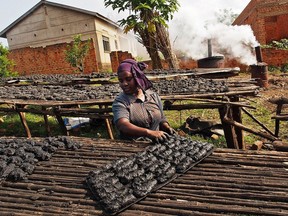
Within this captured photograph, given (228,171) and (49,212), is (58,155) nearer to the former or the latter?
(49,212)

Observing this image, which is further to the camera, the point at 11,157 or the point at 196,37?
the point at 196,37

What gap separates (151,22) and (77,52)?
20.5 ft

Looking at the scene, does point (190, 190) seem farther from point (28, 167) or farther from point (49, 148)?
point (49, 148)

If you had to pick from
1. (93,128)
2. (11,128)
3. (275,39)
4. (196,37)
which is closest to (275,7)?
(275,39)

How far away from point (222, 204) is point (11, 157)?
2.19 m

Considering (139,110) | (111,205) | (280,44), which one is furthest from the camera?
(280,44)

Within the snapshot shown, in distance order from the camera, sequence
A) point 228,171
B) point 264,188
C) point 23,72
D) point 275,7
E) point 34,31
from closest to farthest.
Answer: point 264,188, point 228,171, point 275,7, point 23,72, point 34,31

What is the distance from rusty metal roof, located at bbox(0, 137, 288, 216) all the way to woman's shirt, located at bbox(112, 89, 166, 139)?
0.65 metres

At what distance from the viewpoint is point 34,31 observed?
80.1 ft

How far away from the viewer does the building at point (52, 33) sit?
19562mm

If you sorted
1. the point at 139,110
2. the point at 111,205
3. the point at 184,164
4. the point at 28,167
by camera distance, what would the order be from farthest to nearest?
1. the point at 139,110
2. the point at 28,167
3. the point at 184,164
4. the point at 111,205

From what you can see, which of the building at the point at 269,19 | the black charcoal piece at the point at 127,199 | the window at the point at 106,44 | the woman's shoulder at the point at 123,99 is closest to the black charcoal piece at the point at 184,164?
the black charcoal piece at the point at 127,199

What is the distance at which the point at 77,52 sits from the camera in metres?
17.1

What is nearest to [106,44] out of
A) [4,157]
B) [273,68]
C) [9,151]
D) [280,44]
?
[280,44]
